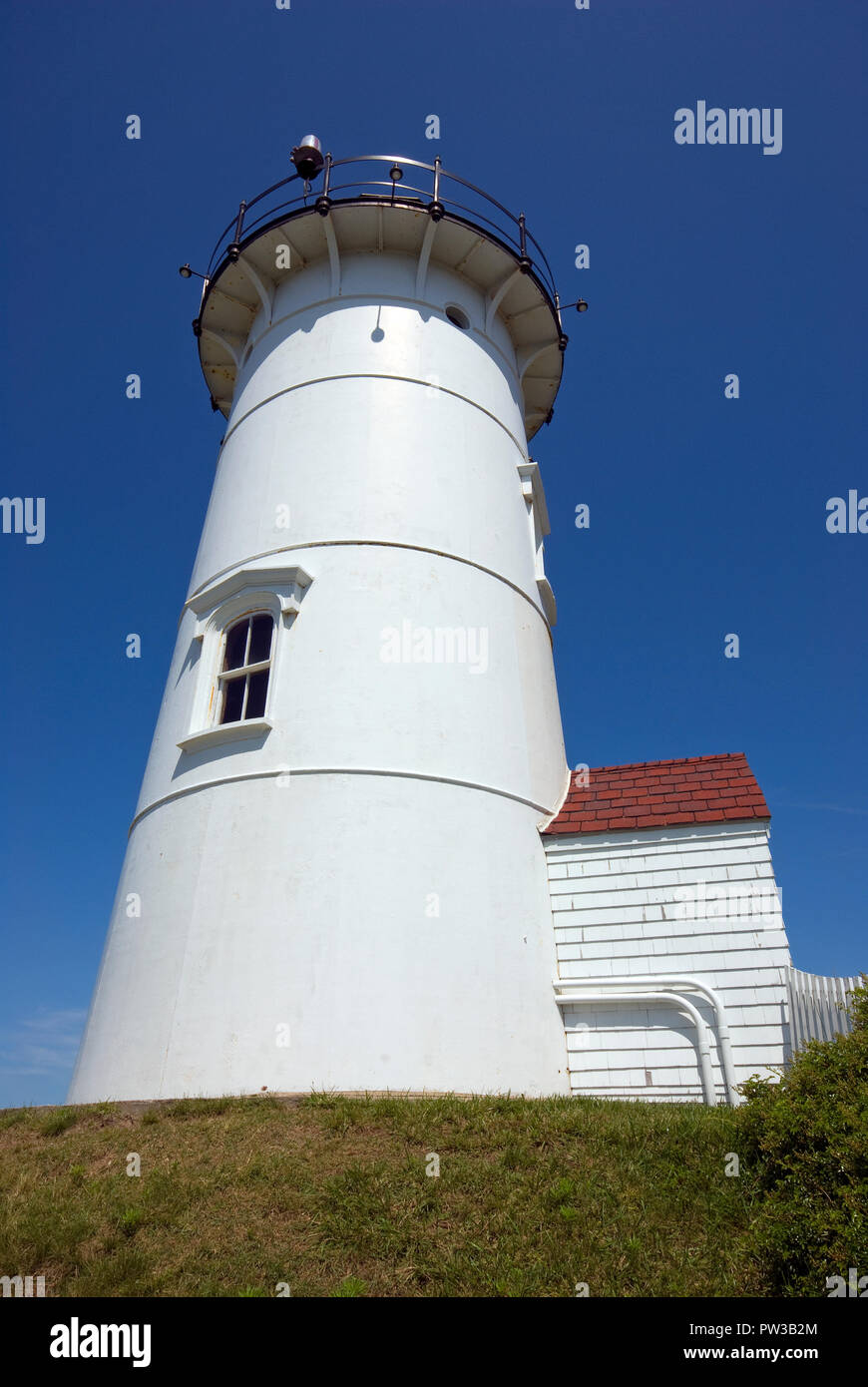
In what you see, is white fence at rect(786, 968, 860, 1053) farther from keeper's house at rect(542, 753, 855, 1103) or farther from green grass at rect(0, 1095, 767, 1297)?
green grass at rect(0, 1095, 767, 1297)

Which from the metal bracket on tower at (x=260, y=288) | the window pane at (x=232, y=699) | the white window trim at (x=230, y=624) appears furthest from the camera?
the metal bracket on tower at (x=260, y=288)

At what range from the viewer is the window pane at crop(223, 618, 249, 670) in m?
10.8

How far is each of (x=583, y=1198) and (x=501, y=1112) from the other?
1.49 meters

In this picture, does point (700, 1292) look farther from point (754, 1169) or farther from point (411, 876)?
point (411, 876)

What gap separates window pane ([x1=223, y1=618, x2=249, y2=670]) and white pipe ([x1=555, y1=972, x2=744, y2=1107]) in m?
5.39

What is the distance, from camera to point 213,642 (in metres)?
10.9

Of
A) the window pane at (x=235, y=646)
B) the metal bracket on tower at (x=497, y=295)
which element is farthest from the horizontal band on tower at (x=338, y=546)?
the metal bracket on tower at (x=497, y=295)

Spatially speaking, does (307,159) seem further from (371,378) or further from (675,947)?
(675,947)

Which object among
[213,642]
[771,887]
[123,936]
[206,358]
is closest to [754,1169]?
[771,887]

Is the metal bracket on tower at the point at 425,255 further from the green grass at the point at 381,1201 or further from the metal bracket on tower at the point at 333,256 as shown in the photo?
the green grass at the point at 381,1201

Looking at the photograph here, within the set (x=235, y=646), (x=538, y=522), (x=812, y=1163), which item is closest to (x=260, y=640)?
(x=235, y=646)

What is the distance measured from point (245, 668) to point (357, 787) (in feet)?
7.68

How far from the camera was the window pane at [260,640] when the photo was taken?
1062cm

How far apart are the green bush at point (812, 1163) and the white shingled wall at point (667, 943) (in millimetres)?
3550
